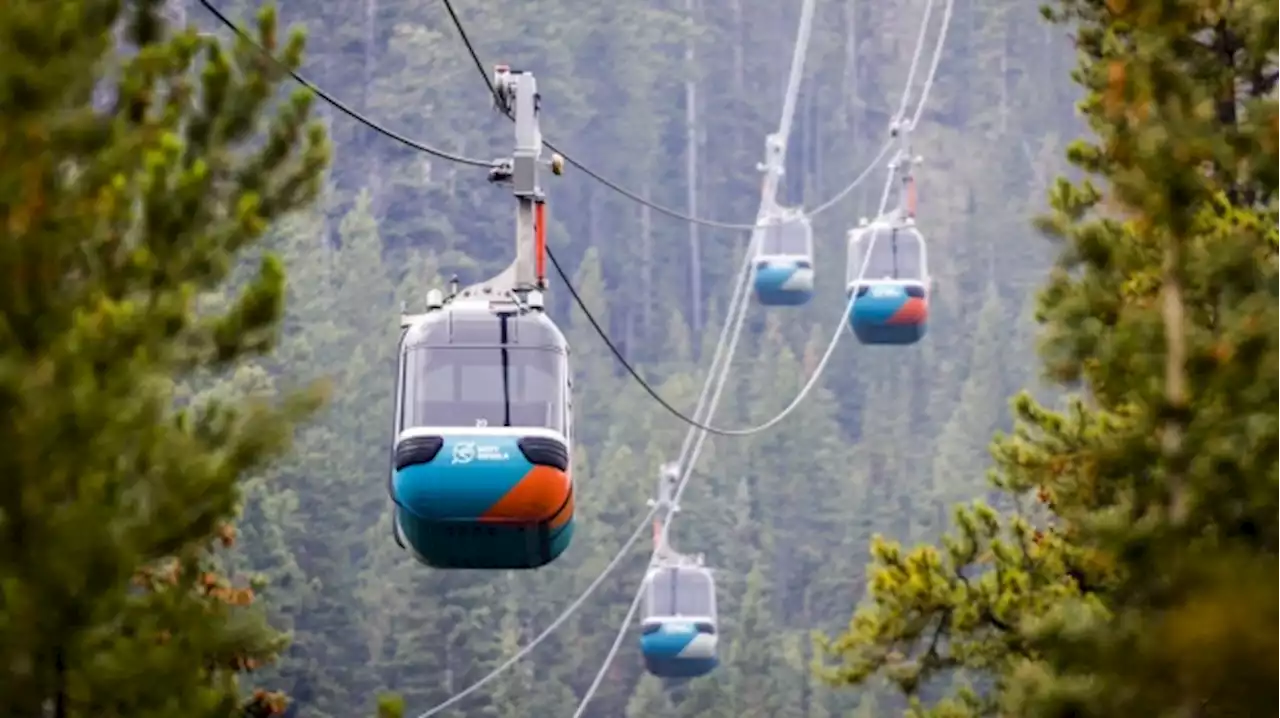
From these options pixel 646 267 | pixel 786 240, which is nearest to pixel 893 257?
pixel 786 240

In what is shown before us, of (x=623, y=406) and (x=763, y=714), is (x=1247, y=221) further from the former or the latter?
(x=623, y=406)

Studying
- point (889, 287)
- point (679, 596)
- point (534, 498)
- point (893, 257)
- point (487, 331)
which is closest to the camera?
point (534, 498)

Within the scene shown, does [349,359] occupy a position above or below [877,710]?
above

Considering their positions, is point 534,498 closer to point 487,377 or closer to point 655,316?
point 487,377

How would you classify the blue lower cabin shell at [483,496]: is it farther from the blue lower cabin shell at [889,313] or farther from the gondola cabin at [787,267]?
the gondola cabin at [787,267]

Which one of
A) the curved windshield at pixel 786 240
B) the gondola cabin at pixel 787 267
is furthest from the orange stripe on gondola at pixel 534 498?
the curved windshield at pixel 786 240

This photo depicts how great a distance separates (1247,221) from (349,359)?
77604 mm

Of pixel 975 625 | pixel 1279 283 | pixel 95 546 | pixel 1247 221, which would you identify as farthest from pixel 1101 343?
pixel 95 546

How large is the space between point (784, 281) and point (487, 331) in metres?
28.1

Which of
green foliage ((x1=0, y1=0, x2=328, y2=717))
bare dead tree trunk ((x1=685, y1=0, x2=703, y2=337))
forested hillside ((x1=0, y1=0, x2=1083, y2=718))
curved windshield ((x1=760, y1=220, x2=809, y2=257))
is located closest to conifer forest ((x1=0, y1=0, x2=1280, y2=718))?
green foliage ((x1=0, y1=0, x2=328, y2=717))

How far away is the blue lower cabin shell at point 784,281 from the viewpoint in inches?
1695

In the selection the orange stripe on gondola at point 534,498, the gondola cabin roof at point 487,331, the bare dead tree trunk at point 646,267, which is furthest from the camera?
the bare dead tree trunk at point 646,267

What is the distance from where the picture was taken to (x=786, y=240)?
4400 centimetres

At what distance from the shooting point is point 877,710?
71250 mm
